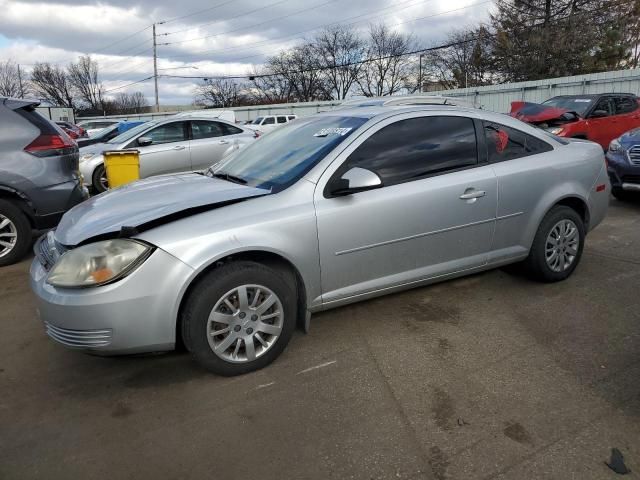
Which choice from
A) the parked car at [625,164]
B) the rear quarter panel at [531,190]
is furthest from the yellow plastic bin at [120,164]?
the parked car at [625,164]

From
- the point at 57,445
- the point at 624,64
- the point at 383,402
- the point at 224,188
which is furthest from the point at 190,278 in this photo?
the point at 624,64

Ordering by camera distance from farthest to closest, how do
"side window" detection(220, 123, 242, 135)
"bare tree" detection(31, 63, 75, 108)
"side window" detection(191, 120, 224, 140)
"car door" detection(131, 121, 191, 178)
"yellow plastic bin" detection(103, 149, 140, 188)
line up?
"bare tree" detection(31, 63, 75, 108), "side window" detection(220, 123, 242, 135), "side window" detection(191, 120, 224, 140), "car door" detection(131, 121, 191, 178), "yellow plastic bin" detection(103, 149, 140, 188)

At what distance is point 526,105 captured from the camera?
1092 centimetres

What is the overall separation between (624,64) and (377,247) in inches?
1397

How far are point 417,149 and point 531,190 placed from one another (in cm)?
105

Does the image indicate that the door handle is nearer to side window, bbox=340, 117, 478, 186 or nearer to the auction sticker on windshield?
side window, bbox=340, 117, 478, 186

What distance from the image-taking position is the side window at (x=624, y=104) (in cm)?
1079

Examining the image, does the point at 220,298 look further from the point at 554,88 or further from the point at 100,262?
the point at 554,88

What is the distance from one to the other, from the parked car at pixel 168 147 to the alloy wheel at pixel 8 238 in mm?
3334

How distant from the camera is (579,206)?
4.23m

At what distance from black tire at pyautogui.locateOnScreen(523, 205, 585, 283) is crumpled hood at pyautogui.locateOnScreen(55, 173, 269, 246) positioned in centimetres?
231

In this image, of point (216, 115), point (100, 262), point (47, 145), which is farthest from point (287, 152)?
point (216, 115)

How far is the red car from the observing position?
32.4 feet

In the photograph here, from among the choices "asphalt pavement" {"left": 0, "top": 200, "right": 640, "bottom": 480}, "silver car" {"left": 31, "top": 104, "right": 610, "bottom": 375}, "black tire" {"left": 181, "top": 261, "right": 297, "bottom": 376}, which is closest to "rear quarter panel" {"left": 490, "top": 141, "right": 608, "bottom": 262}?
"silver car" {"left": 31, "top": 104, "right": 610, "bottom": 375}
